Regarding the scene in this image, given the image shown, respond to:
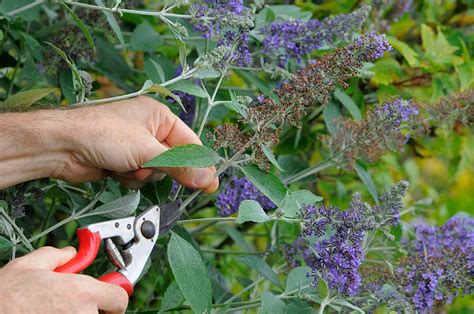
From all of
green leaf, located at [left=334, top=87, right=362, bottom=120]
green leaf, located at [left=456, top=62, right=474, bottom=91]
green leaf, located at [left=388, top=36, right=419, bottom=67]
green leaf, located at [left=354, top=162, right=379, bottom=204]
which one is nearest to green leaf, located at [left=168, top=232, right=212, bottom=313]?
green leaf, located at [left=354, top=162, right=379, bottom=204]

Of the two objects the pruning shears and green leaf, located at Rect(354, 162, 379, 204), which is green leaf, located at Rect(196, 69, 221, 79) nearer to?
the pruning shears

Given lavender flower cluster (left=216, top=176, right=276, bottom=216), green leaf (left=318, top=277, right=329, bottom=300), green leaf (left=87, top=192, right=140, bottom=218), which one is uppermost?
green leaf (left=87, top=192, right=140, bottom=218)

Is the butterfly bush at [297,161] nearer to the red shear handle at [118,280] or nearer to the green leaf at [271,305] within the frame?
the green leaf at [271,305]

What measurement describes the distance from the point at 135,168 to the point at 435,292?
28.4 inches

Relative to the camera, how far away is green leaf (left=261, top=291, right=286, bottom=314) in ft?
5.61

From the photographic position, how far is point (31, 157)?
1.78 m

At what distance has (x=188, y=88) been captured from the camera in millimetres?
1788

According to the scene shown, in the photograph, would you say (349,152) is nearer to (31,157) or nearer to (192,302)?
(192,302)

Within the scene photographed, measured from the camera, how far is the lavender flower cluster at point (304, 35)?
201cm

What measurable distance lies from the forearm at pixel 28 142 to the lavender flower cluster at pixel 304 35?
598mm

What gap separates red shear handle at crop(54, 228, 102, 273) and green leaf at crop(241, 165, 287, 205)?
341 millimetres

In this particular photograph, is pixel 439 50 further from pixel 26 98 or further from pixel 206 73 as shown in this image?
pixel 26 98

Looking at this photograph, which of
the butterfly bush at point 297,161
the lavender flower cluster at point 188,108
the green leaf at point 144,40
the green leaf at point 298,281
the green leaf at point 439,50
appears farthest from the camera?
the green leaf at point 439,50

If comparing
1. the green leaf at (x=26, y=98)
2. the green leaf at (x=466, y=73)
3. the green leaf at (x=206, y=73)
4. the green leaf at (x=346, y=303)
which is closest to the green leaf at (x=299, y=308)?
the green leaf at (x=346, y=303)
